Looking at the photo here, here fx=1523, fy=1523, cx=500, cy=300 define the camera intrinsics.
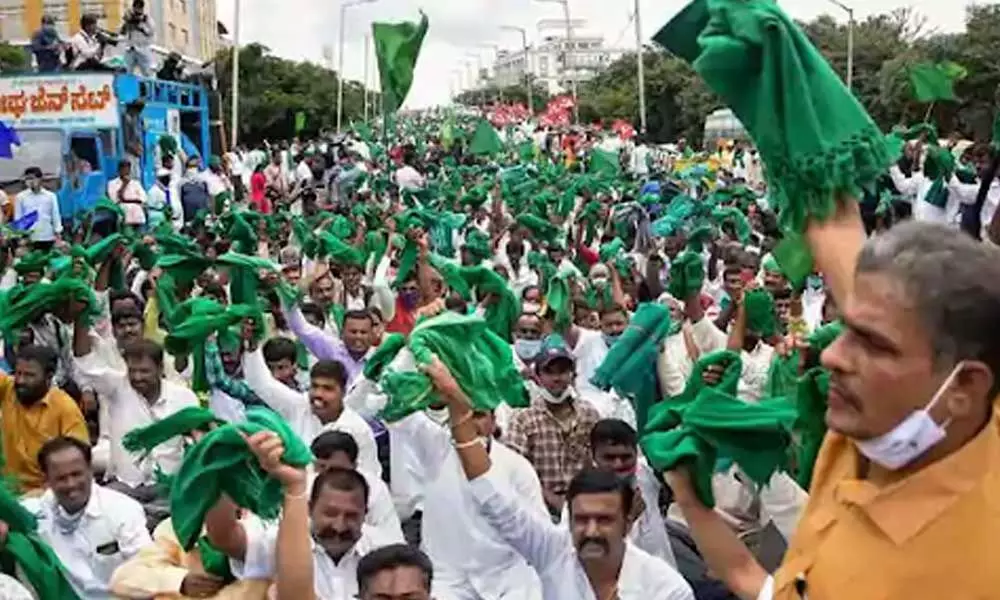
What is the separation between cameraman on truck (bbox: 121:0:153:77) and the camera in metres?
19.9

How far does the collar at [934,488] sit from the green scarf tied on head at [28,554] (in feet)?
9.23

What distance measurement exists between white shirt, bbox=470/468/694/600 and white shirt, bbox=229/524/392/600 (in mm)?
478

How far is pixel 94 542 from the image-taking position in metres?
5.40

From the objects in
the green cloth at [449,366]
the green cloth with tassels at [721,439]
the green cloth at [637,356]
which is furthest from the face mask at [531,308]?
the green cloth with tassels at [721,439]

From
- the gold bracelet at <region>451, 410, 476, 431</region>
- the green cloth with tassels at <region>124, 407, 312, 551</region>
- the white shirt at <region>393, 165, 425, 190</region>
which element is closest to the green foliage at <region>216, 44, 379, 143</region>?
the white shirt at <region>393, 165, 425, 190</region>

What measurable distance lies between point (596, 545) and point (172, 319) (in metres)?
3.48

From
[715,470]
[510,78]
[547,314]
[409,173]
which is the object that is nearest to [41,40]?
[409,173]

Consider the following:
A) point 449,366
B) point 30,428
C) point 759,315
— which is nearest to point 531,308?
point 759,315

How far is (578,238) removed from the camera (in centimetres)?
1395

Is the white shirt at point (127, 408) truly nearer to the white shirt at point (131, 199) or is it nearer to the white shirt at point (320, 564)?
the white shirt at point (320, 564)

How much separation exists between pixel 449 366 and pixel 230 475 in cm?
97

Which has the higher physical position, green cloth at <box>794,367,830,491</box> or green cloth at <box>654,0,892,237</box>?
green cloth at <box>654,0,892,237</box>

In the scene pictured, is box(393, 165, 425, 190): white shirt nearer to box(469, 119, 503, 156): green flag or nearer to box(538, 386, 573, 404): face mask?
box(469, 119, 503, 156): green flag

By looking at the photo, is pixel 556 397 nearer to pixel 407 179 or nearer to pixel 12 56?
pixel 407 179
